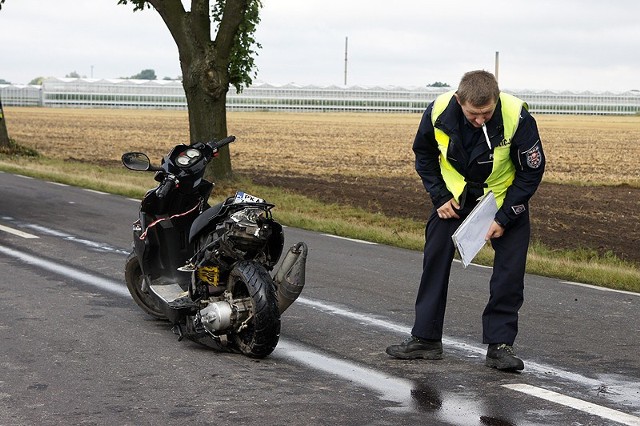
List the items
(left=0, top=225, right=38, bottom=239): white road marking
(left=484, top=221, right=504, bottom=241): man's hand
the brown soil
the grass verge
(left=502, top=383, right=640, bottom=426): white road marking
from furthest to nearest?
the brown soil
(left=0, top=225, right=38, bottom=239): white road marking
the grass verge
(left=484, top=221, right=504, bottom=241): man's hand
(left=502, top=383, right=640, bottom=426): white road marking

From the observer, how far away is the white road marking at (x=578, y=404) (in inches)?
229

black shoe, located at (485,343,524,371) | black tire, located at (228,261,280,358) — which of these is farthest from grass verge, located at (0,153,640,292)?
black tire, located at (228,261,280,358)

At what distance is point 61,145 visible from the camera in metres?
43.9

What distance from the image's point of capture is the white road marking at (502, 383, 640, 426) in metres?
5.82

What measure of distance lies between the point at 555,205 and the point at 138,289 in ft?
44.8

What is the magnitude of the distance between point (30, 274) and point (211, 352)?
364 cm

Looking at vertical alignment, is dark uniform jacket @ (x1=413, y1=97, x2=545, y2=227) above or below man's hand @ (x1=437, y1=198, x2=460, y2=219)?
above

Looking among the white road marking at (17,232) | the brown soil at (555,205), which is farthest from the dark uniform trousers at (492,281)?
the white road marking at (17,232)

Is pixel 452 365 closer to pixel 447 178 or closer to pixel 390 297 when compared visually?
pixel 447 178

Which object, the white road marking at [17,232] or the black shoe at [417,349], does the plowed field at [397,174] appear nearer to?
the white road marking at [17,232]

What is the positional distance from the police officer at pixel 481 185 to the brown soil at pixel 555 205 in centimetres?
705

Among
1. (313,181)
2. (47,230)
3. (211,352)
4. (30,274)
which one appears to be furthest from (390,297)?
(313,181)

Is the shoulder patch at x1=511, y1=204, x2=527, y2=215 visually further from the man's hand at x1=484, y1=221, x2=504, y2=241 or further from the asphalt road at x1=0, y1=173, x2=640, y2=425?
the asphalt road at x1=0, y1=173, x2=640, y2=425

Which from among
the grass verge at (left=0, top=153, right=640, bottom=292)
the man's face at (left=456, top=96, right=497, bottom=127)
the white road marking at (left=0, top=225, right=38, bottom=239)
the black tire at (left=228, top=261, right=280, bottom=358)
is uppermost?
the man's face at (left=456, top=96, right=497, bottom=127)
